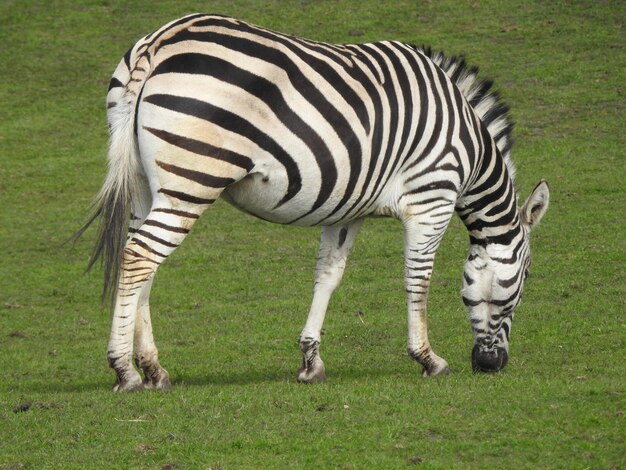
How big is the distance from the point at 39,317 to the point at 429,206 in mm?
6761

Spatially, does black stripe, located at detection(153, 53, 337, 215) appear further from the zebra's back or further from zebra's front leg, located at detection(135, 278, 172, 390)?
zebra's front leg, located at detection(135, 278, 172, 390)

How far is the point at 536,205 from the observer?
10711 mm

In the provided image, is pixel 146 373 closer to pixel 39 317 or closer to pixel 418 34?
pixel 39 317

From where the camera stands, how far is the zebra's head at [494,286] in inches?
410

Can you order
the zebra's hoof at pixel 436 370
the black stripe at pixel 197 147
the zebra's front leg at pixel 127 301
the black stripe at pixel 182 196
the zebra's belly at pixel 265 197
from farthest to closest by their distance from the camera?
the zebra's hoof at pixel 436 370, the zebra's belly at pixel 265 197, the zebra's front leg at pixel 127 301, the black stripe at pixel 182 196, the black stripe at pixel 197 147

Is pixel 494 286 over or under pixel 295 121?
under

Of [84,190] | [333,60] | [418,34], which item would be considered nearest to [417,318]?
[333,60]

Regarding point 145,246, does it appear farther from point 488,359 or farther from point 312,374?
point 488,359

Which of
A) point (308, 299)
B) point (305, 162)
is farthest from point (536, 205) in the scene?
point (308, 299)

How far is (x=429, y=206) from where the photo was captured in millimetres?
9727

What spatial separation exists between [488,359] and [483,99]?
2555 millimetres

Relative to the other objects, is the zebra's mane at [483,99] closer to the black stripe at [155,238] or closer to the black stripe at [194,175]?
the black stripe at [194,175]

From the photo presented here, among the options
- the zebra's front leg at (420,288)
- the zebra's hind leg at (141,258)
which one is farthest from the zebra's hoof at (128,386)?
the zebra's front leg at (420,288)

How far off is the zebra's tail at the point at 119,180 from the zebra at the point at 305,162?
12 mm
